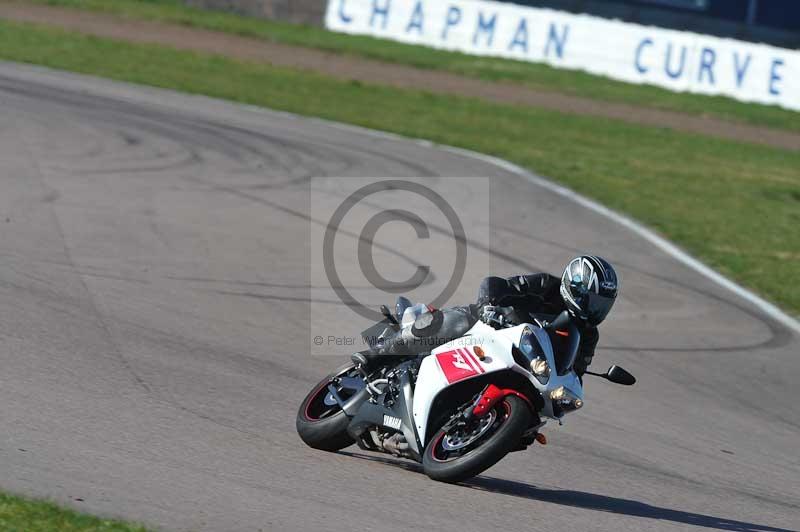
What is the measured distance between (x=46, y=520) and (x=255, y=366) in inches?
139

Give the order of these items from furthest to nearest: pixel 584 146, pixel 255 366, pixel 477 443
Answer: pixel 584 146, pixel 255 366, pixel 477 443

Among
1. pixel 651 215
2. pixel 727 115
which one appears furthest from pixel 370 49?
pixel 651 215

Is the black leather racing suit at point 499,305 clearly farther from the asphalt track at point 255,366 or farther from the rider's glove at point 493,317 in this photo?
the asphalt track at point 255,366

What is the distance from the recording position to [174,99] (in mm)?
20766

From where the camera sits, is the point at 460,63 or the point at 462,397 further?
the point at 460,63

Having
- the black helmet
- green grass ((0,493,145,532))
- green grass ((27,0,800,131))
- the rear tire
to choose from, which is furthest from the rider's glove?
green grass ((27,0,800,131))

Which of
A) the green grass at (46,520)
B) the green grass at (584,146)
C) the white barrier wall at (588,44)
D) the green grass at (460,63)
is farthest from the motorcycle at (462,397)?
the white barrier wall at (588,44)

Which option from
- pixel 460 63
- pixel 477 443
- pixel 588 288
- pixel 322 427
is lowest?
pixel 460 63

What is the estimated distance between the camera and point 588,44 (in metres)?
30.3

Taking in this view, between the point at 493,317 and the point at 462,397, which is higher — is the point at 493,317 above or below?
above

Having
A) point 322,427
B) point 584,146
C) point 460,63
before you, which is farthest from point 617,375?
point 460,63

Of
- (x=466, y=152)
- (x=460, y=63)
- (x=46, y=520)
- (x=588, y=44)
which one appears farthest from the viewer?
(x=588, y=44)

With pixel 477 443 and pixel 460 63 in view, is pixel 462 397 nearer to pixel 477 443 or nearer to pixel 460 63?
pixel 477 443

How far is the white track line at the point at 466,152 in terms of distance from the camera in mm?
13820
